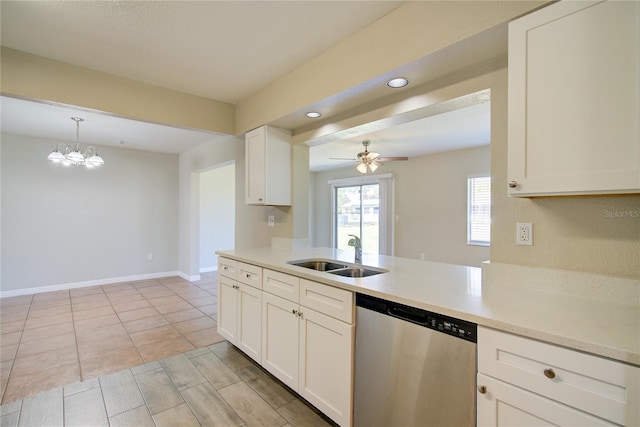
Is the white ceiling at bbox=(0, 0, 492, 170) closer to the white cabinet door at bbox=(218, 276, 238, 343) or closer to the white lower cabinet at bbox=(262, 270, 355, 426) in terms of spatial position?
the white lower cabinet at bbox=(262, 270, 355, 426)

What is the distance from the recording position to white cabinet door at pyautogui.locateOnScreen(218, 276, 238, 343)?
2641 mm

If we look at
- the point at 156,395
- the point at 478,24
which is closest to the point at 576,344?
the point at 478,24

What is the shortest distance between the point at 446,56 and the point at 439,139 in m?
3.12

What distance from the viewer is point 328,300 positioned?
5.68ft

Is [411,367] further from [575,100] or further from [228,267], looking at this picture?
[228,267]

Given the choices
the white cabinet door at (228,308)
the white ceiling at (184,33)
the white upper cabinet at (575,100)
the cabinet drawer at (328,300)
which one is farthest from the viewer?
the white cabinet door at (228,308)

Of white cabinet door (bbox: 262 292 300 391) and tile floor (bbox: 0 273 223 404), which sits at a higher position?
white cabinet door (bbox: 262 292 300 391)

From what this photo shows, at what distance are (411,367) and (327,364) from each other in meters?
0.56

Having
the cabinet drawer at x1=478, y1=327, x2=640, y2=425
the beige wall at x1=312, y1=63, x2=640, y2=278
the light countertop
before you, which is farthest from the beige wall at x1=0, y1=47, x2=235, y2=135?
the cabinet drawer at x1=478, y1=327, x2=640, y2=425

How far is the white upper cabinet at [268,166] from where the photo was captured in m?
2.99

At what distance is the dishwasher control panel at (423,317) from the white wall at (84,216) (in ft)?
18.1

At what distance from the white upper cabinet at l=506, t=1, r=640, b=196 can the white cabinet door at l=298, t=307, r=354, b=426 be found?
1165mm

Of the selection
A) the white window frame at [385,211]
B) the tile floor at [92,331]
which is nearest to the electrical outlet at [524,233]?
the tile floor at [92,331]

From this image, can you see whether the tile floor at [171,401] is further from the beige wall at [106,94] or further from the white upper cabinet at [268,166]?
the beige wall at [106,94]
